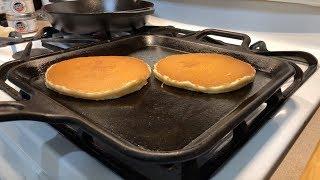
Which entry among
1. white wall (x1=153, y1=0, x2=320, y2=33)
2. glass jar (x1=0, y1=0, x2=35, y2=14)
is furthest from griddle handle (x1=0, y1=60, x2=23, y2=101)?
white wall (x1=153, y1=0, x2=320, y2=33)

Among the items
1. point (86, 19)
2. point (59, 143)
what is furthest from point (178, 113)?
point (86, 19)

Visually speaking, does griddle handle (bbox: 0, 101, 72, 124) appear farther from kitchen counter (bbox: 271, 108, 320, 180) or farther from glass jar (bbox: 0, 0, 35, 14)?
glass jar (bbox: 0, 0, 35, 14)

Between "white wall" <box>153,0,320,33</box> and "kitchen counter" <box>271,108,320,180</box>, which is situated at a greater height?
"white wall" <box>153,0,320,33</box>

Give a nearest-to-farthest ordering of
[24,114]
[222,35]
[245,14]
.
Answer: [24,114] → [222,35] → [245,14]

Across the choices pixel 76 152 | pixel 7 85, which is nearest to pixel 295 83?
pixel 76 152

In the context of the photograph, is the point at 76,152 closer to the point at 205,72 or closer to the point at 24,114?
the point at 24,114

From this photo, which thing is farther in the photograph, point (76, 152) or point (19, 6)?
point (19, 6)
